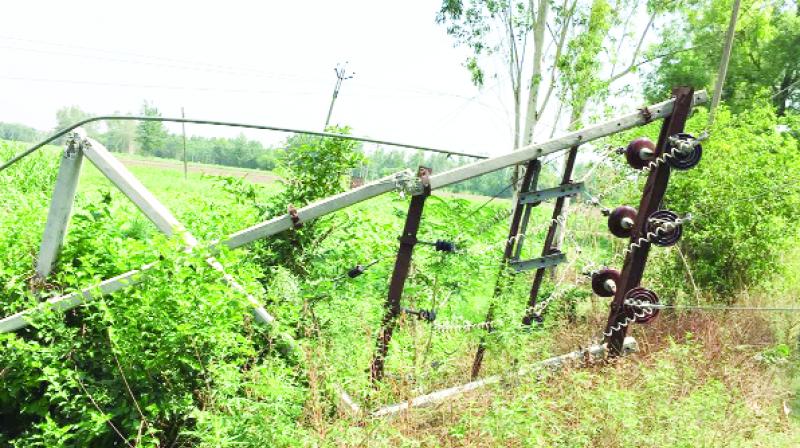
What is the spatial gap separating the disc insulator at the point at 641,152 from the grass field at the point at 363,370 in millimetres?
1211

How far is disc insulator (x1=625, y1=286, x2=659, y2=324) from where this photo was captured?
16.3 feet

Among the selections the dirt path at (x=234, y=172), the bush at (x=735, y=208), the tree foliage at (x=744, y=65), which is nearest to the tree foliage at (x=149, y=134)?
the dirt path at (x=234, y=172)

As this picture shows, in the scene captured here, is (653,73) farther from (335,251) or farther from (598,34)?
(335,251)

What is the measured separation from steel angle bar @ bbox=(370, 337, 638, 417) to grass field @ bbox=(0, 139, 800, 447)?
6 cm

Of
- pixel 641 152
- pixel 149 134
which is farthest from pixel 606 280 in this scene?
pixel 149 134

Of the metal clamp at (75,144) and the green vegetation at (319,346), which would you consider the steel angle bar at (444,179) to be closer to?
the green vegetation at (319,346)

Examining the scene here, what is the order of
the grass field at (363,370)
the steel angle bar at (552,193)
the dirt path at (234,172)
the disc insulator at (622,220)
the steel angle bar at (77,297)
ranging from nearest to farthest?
the grass field at (363,370), the steel angle bar at (77,297), the steel angle bar at (552,193), the disc insulator at (622,220), the dirt path at (234,172)

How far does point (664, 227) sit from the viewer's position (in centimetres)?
489

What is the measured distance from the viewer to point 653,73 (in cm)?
2755

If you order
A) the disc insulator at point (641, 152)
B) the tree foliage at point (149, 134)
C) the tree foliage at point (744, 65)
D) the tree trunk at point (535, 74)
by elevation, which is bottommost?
the tree foliage at point (149, 134)

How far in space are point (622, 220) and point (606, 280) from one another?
1.68 feet

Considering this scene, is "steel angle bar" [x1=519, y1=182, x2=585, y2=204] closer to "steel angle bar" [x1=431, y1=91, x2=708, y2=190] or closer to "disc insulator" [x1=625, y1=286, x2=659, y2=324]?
"steel angle bar" [x1=431, y1=91, x2=708, y2=190]

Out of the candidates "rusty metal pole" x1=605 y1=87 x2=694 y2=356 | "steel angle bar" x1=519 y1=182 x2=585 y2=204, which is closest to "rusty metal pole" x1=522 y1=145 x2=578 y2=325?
"steel angle bar" x1=519 y1=182 x2=585 y2=204

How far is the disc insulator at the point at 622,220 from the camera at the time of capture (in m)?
5.21
